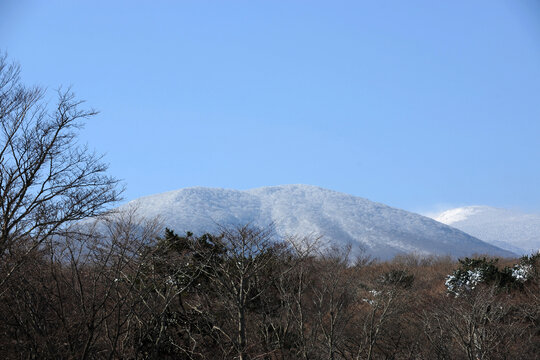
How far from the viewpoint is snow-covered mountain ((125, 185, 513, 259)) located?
16238 centimetres

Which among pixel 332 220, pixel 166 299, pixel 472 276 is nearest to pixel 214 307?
pixel 166 299

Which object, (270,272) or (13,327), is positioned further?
(270,272)

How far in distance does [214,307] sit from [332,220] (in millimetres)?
153972

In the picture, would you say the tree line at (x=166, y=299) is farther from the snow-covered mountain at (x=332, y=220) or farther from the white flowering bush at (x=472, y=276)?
the snow-covered mountain at (x=332, y=220)

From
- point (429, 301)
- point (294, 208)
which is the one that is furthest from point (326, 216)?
point (429, 301)

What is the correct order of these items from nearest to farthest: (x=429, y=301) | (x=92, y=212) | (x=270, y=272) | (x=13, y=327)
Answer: (x=13, y=327)
(x=92, y=212)
(x=270, y=272)
(x=429, y=301)

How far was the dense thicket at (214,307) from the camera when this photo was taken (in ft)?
50.4

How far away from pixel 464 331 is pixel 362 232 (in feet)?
473

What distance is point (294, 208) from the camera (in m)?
192

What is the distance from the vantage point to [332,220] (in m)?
177

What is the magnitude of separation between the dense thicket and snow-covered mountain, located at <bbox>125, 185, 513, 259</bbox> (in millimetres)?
123116

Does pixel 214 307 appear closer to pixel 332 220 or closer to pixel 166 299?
Result: pixel 166 299

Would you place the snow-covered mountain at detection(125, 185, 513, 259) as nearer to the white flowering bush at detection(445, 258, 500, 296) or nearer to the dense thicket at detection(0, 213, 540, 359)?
the white flowering bush at detection(445, 258, 500, 296)

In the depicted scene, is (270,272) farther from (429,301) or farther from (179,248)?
(429,301)
